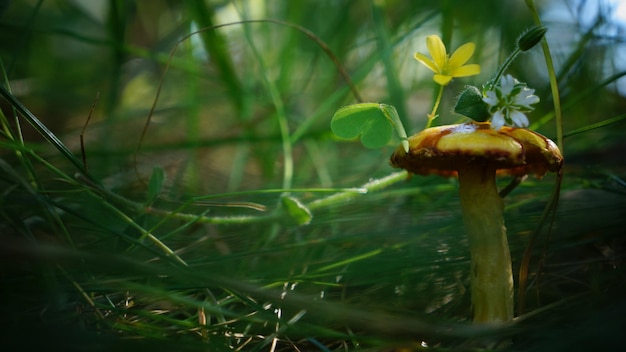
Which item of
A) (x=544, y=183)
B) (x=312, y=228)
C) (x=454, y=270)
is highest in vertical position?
(x=544, y=183)

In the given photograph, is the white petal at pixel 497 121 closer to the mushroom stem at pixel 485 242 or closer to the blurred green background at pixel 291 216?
the mushroom stem at pixel 485 242

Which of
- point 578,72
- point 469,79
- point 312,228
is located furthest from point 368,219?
point 469,79

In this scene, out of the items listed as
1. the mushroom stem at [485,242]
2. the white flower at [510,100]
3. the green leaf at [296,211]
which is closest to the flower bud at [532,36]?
the white flower at [510,100]

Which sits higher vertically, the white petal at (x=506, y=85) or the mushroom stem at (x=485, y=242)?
the white petal at (x=506, y=85)

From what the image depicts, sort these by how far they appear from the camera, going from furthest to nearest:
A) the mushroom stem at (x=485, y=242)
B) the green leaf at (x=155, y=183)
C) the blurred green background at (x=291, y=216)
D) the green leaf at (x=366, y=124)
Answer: the green leaf at (x=155, y=183) < the green leaf at (x=366, y=124) < the mushroom stem at (x=485, y=242) < the blurred green background at (x=291, y=216)

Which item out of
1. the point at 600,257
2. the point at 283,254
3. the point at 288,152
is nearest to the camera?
the point at 600,257

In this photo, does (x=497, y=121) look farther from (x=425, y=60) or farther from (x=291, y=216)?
(x=291, y=216)

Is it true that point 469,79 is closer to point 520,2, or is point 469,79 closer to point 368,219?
point 520,2
